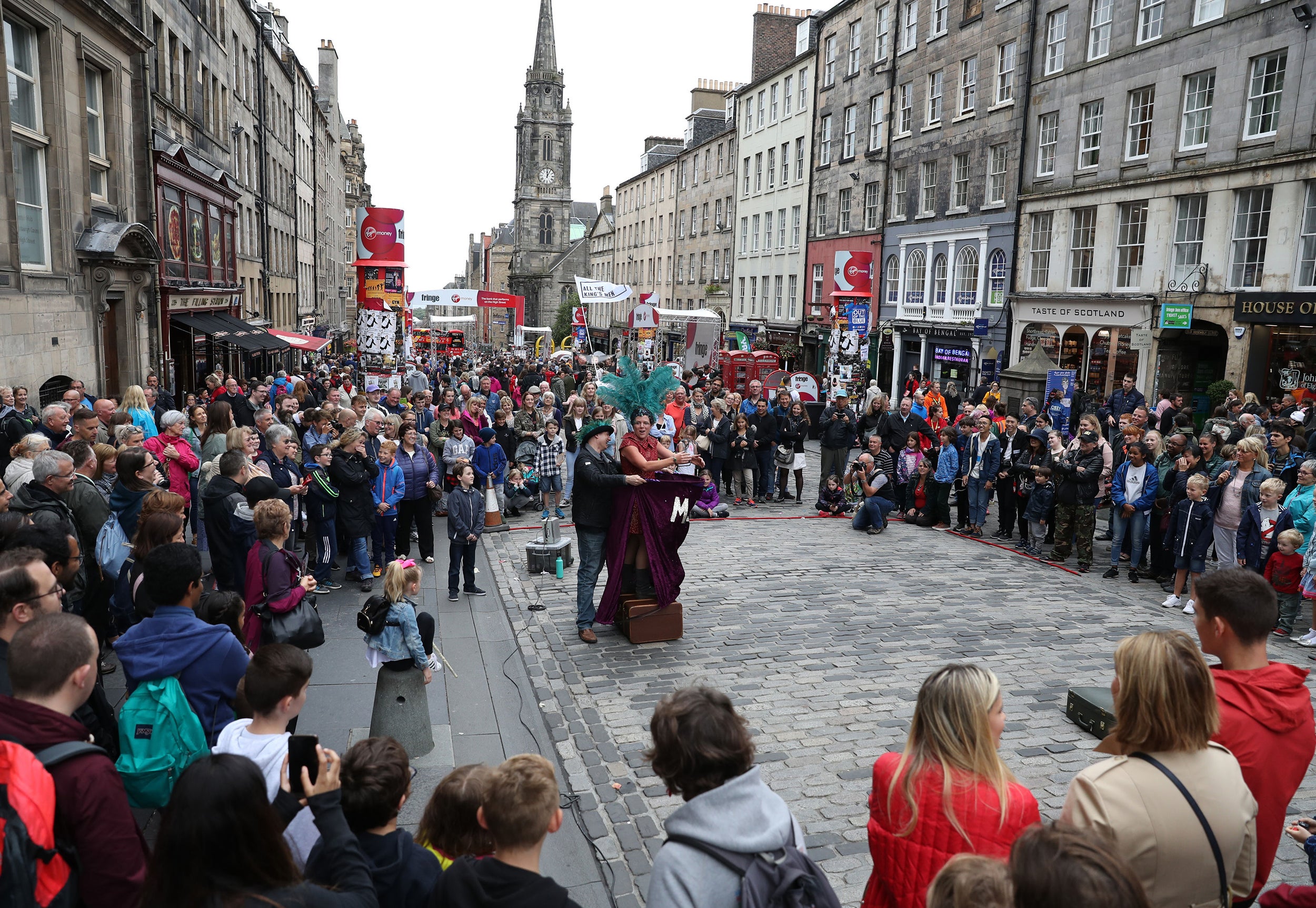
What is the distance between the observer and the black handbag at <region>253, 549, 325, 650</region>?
17.8 feet

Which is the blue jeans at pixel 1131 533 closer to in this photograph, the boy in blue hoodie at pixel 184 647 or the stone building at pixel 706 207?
the boy in blue hoodie at pixel 184 647

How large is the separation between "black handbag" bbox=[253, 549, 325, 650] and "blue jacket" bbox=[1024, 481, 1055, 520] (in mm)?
9741

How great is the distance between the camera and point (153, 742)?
3754 millimetres

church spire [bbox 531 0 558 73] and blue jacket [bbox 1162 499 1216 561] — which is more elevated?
church spire [bbox 531 0 558 73]

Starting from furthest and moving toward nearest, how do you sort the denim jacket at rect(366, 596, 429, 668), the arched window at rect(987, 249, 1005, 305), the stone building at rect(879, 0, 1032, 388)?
the arched window at rect(987, 249, 1005, 305) → the stone building at rect(879, 0, 1032, 388) → the denim jacket at rect(366, 596, 429, 668)

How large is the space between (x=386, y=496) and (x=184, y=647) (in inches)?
245

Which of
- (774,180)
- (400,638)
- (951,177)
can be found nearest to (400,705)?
(400,638)

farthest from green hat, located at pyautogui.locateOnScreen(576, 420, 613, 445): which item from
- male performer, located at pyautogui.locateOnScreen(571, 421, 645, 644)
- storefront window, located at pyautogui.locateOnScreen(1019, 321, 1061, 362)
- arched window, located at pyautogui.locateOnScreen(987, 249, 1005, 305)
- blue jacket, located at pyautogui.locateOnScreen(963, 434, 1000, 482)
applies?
arched window, located at pyautogui.locateOnScreen(987, 249, 1005, 305)

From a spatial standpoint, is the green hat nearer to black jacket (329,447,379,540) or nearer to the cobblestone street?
the cobblestone street

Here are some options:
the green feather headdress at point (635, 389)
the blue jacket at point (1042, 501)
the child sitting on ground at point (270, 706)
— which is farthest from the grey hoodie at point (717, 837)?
the blue jacket at point (1042, 501)

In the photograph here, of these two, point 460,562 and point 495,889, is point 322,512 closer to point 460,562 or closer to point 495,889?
point 460,562

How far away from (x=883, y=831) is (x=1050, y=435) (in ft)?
33.2

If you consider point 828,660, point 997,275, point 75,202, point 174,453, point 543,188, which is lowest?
point 828,660

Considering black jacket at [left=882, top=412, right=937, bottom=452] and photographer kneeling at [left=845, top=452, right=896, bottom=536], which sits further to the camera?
black jacket at [left=882, top=412, right=937, bottom=452]
